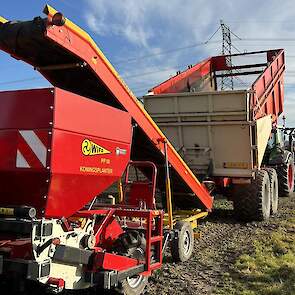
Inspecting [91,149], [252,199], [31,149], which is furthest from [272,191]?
[31,149]

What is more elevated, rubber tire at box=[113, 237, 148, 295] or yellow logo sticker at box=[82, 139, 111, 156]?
yellow logo sticker at box=[82, 139, 111, 156]

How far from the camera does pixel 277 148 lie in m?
12.5

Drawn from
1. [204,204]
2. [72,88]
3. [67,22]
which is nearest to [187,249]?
[204,204]

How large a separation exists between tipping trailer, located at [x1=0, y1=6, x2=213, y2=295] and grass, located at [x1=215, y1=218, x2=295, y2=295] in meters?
0.95

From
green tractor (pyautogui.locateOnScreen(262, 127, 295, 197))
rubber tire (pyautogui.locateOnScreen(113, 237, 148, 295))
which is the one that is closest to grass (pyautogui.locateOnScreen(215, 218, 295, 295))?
rubber tire (pyautogui.locateOnScreen(113, 237, 148, 295))

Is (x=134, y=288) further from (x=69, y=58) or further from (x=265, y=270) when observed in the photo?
(x=69, y=58)

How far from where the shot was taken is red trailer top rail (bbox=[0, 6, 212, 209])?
3.96 m

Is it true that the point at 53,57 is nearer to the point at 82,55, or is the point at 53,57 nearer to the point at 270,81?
the point at 82,55

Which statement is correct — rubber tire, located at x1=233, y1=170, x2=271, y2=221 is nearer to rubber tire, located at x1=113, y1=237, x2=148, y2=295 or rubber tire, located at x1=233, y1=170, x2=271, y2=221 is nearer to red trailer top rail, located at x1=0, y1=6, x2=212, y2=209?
red trailer top rail, located at x1=0, y1=6, x2=212, y2=209

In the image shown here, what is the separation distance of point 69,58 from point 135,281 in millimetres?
2311

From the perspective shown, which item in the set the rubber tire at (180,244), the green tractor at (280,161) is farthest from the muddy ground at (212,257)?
the green tractor at (280,161)

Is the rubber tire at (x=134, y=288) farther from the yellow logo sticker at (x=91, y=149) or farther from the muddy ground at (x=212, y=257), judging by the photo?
the yellow logo sticker at (x=91, y=149)

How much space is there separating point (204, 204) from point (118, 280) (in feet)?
11.3

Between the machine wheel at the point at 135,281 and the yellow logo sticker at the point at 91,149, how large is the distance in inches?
42.3
